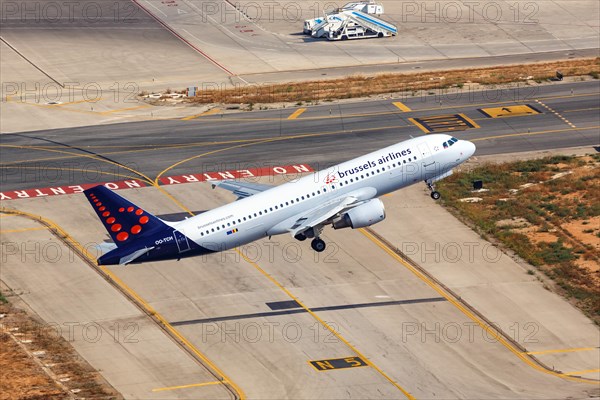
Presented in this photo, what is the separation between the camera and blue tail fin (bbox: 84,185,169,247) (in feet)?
316

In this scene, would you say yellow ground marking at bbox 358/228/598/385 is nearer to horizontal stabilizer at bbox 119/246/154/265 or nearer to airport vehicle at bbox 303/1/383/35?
horizontal stabilizer at bbox 119/246/154/265

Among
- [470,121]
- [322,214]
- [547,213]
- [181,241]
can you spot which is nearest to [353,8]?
[470,121]

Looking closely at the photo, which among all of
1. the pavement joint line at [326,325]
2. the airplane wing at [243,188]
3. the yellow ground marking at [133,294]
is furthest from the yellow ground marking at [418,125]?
the yellow ground marking at [133,294]

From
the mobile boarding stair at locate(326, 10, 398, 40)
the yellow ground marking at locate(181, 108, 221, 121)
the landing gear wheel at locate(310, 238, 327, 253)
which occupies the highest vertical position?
the mobile boarding stair at locate(326, 10, 398, 40)

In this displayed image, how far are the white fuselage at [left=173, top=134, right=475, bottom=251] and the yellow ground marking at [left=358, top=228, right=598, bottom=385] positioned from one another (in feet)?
22.5

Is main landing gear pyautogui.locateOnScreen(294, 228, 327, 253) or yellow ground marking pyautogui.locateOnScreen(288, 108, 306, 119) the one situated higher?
main landing gear pyautogui.locateOnScreen(294, 228, 327, 253)

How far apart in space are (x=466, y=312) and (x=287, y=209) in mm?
16435

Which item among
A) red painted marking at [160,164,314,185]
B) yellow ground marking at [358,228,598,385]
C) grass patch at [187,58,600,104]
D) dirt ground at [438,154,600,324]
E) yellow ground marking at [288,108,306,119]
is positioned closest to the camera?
yellow ground marking at [358,228,598,385]

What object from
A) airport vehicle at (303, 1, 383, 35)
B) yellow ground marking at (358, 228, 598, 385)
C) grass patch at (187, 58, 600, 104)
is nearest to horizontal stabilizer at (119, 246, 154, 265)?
yellow ground marking at (358, 228, 598, 385)

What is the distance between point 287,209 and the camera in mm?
105688

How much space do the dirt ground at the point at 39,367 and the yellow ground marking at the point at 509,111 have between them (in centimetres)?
6320

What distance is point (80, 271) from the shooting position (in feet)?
367

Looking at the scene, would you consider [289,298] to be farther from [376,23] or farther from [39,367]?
[376,23]

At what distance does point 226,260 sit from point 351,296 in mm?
12057
